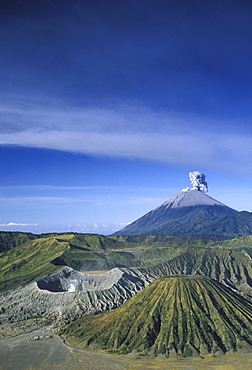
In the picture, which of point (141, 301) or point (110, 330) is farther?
point (141, 301)

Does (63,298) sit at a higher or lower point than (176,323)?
higher

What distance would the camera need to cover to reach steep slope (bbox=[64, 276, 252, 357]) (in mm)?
94500

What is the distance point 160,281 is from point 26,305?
55120 mm

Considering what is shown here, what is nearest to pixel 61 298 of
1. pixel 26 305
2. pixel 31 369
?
pixel 26 305

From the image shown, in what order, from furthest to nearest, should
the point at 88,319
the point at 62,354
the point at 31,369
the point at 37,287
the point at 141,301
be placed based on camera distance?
the point at 37,287, the point at 88,319, the point at 141,301, the point at 62,354, the point at 31,369

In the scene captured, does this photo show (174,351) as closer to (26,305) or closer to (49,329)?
(49,329)

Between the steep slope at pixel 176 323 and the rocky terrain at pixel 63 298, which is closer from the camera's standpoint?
the steep slope at pixel 176 323

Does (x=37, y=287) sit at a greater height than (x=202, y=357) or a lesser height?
greater

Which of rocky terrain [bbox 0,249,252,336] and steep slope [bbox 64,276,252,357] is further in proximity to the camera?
rocky terrain [bbox 0,249,252,336]

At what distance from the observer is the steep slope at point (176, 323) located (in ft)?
310

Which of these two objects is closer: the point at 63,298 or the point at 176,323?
the point at 176,323

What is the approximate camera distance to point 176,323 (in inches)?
3969


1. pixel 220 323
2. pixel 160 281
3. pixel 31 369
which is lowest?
pixel 31 369

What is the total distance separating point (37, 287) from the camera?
15162 centimetres
